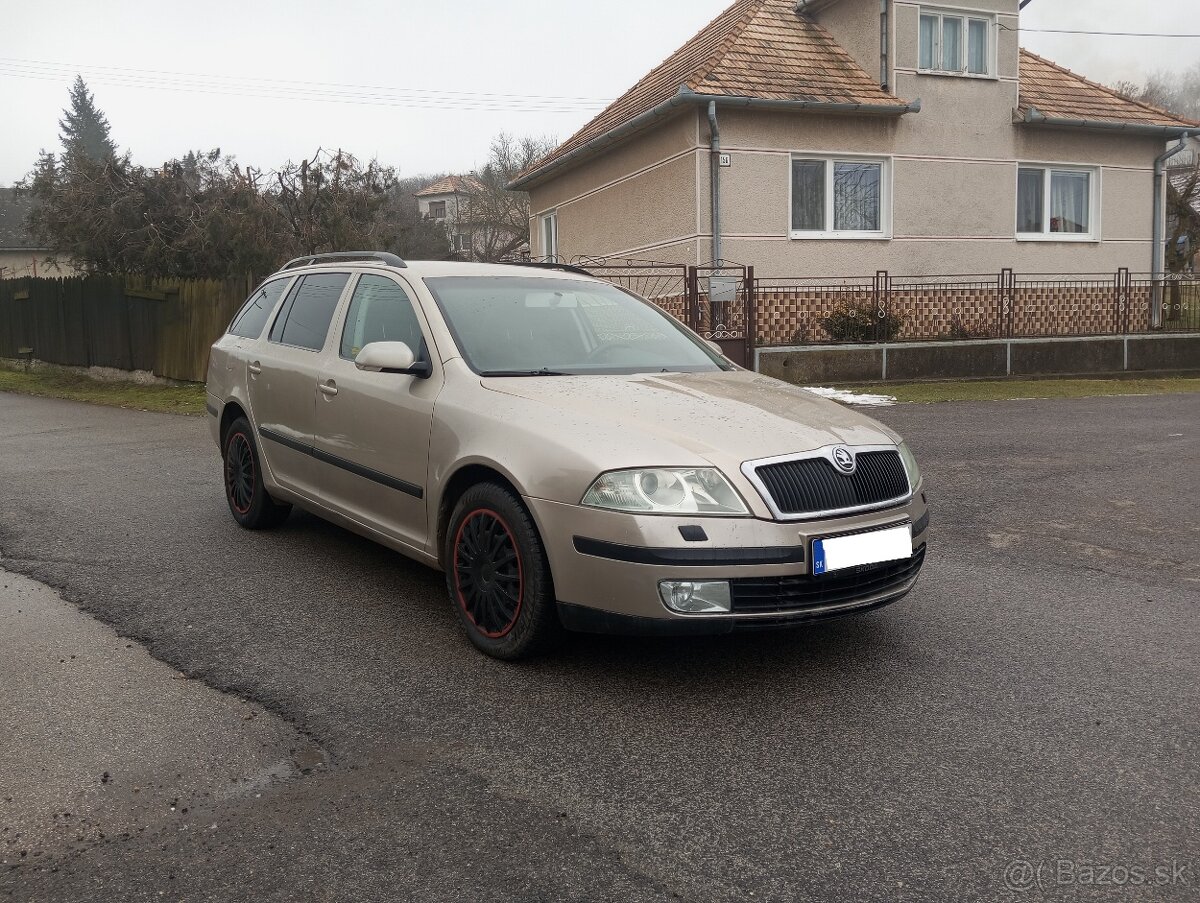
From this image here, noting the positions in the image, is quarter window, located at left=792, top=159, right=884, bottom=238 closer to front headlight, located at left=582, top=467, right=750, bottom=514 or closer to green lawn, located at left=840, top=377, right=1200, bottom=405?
green lawn, located at left=840, top=377, right=1200, bottom=405

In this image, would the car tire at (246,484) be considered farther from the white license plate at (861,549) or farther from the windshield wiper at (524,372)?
the white license plate at (861,549)

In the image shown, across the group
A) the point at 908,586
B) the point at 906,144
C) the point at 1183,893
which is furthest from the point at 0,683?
the point at 906,144

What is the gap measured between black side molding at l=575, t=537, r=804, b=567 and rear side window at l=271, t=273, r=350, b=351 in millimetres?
2762

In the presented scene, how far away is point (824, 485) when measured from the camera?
3.91 m

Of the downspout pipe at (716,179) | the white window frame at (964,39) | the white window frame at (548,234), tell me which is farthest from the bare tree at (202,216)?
the white window frame at (964,39)

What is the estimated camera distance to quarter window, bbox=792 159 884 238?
60.2ft

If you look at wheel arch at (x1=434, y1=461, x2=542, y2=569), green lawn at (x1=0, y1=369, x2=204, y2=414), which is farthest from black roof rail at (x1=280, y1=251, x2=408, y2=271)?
green lawn at (x1=0, y1=369, x2=204, y2=414)

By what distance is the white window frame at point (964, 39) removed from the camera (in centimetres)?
1909

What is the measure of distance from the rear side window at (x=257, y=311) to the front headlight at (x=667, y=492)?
368 centimetres

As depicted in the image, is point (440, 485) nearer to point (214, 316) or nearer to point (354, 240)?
point (214, 316)

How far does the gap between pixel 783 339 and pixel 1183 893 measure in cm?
1501

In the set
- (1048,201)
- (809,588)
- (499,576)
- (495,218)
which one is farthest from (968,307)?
(495,218)

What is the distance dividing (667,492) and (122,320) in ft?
59.8

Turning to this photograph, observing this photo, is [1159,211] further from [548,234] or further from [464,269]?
[464,269]
